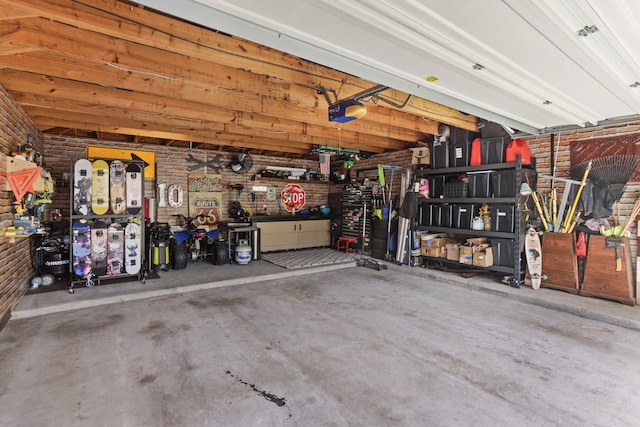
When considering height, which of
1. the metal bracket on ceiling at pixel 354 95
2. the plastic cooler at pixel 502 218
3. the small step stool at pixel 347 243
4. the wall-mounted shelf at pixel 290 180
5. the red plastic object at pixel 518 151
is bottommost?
the small step stool at pixel 347 243

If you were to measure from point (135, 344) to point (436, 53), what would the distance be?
12.6 feet

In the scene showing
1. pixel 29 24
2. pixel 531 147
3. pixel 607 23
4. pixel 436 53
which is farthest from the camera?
pixel 531 147

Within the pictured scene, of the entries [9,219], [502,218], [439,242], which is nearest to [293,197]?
[439,242]

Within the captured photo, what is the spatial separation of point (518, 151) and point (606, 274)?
2.23 metres

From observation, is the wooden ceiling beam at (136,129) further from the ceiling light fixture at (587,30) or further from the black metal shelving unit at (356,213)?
the ceiling light fixture at (587,30)

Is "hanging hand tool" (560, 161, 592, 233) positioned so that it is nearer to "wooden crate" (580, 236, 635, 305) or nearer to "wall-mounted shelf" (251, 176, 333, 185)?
"wooden crate" (580, 236, 635, 305)

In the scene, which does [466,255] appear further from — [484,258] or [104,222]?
[104,222]

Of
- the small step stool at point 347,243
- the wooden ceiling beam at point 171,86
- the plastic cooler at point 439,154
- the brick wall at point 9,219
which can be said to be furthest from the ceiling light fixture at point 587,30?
the small step stool at point 347,243

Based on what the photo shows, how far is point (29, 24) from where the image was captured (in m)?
2.67

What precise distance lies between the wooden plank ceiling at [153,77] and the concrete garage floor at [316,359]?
2.76 metres

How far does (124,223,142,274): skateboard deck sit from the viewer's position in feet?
17.9

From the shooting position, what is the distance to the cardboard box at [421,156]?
22.1ft

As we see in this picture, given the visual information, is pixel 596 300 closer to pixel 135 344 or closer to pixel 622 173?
pixel 622 173

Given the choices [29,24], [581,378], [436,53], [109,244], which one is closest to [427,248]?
[581,378]
